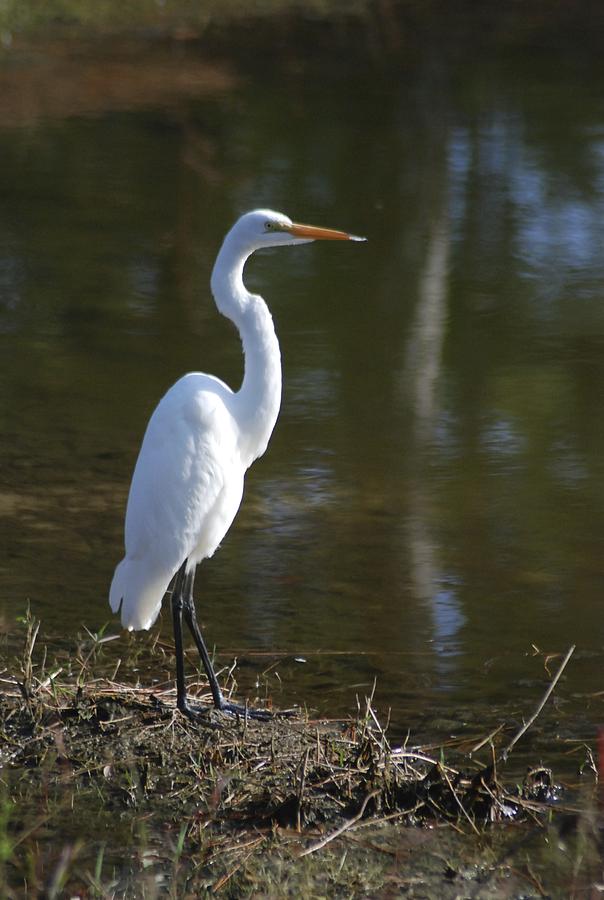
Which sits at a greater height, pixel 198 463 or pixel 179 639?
pixel 198 463

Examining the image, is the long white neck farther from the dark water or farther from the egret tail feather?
the dark water

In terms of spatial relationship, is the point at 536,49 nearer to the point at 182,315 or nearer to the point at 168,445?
the point at 182,315

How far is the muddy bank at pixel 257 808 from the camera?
3.10m

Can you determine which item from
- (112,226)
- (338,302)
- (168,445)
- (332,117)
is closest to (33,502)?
(168,445)

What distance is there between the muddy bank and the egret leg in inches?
1.7

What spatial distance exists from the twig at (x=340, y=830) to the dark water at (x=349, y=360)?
62cm

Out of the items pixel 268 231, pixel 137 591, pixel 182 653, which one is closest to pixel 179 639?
pixel 182 653

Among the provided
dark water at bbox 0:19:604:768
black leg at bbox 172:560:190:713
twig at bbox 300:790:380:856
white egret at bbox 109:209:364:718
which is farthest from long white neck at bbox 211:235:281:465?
twig at bbox 300:790:380:856

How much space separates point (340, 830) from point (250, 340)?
1.28m

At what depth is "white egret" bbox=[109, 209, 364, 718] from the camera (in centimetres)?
367

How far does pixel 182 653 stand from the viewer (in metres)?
3.65

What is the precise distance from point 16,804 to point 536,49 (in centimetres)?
1165

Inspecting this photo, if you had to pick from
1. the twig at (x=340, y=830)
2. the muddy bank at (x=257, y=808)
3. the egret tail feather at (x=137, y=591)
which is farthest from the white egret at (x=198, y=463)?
the twig at (x=340, y=830)

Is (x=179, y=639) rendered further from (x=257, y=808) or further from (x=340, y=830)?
(x=340, y=830)
